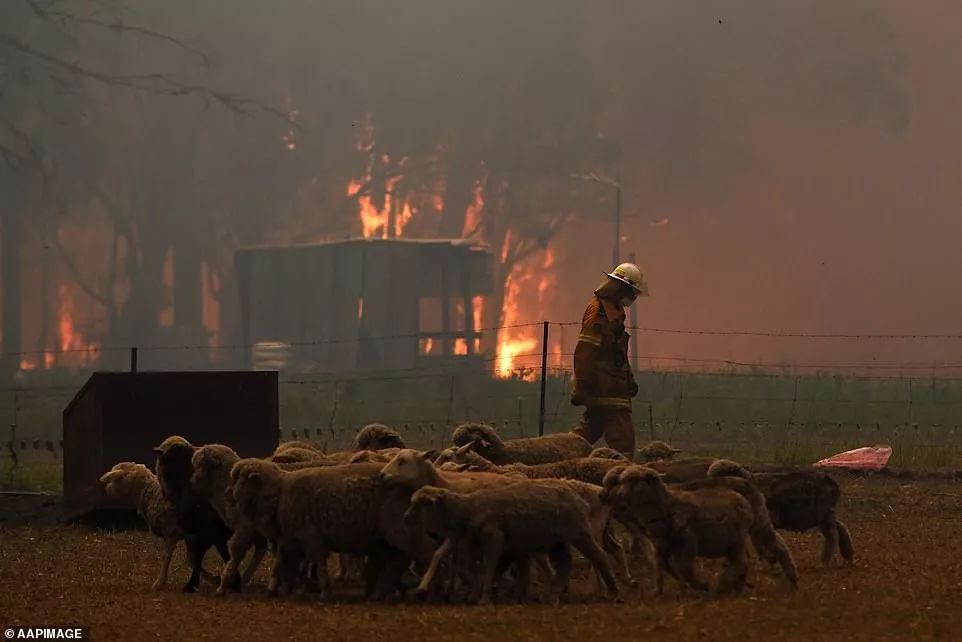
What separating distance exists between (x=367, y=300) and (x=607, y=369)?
171ft

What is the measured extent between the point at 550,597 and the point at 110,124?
78.0 metres

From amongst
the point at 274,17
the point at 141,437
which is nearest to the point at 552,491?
the point at 141,437

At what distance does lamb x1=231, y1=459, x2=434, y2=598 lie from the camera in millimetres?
11516

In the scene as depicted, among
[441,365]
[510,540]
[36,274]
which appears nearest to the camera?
[510,540]

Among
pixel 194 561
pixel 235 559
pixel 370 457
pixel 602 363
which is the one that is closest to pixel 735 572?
pixel 370 457

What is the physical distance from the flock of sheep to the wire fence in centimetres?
726

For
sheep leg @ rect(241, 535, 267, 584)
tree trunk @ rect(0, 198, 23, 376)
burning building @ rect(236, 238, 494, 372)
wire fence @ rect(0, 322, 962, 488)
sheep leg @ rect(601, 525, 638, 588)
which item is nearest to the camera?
sheep leg @ rect(601, 525, 638, 588)

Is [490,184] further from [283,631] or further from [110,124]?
[283,631]

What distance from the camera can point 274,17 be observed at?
91625mm

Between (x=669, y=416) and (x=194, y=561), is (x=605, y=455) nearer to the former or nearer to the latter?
(x=194, y=561)

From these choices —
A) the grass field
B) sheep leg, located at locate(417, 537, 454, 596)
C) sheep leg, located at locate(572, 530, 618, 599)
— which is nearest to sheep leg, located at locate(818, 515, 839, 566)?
sheep leg, located at locate(572, 530, 618, 599)

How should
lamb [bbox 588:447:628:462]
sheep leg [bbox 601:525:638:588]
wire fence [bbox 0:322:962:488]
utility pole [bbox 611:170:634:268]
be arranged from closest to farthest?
sheep leg [bbox 601:525:638:588] < lamb [bbox 588:447:628:462] < wire fence [bbox 0:322:962:488] < utility pole [bbox 611:170:634:268]

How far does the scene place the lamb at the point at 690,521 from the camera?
11227mm

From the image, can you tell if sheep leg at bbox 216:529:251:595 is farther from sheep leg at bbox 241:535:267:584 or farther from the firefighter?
the firefighter
